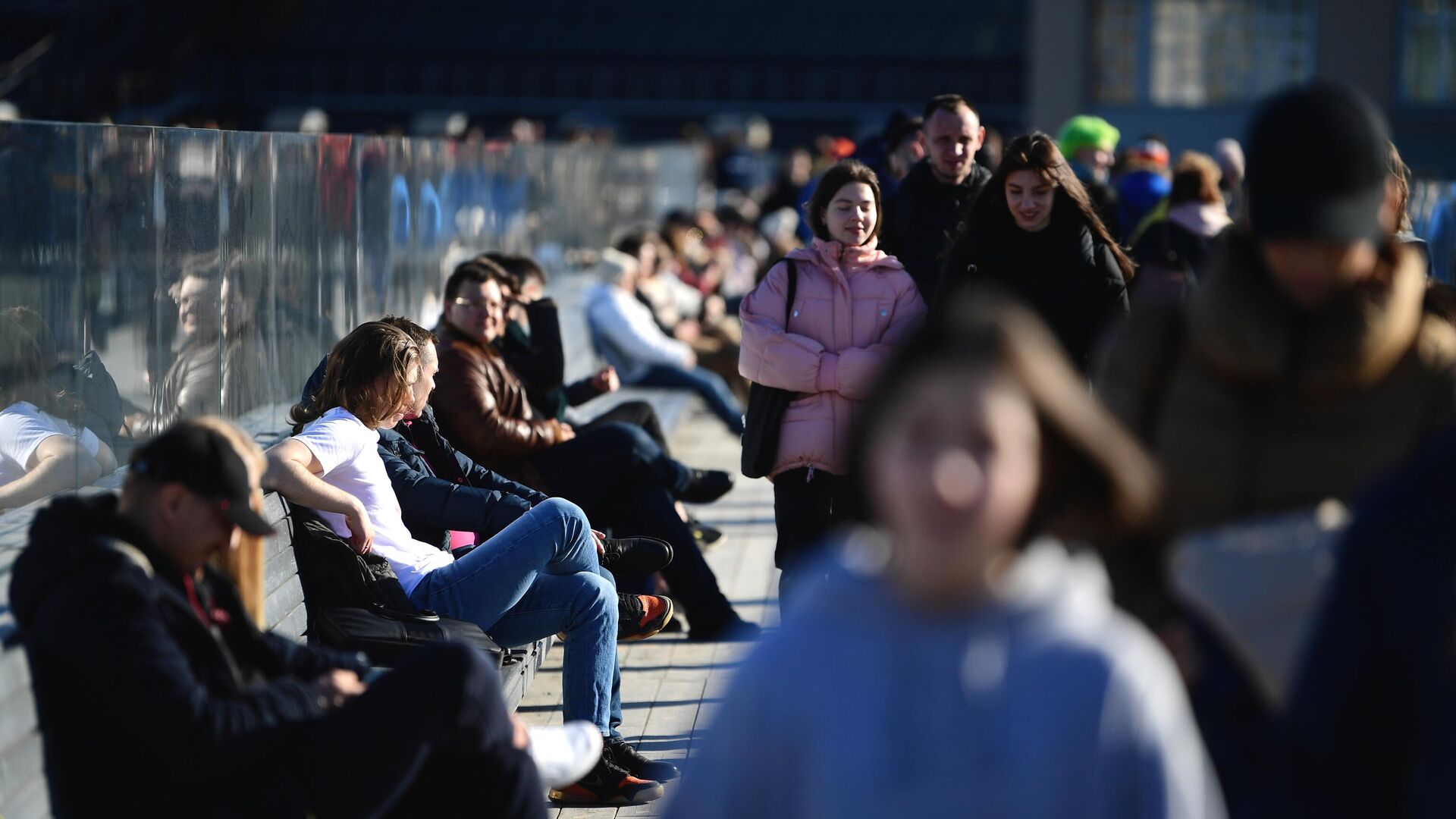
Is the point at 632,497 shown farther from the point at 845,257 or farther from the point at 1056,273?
the point at 1056,273

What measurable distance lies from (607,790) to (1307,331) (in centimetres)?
283

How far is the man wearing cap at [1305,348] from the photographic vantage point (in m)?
2.85

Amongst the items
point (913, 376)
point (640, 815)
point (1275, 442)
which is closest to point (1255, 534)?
point (1275, 442)

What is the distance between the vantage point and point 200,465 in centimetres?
325

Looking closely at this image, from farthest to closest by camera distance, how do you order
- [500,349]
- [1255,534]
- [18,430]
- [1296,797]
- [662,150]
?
[662,150] → [500,349] → [18,430] → [1255,534] → [1296,797]

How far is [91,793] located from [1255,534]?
2043 mm

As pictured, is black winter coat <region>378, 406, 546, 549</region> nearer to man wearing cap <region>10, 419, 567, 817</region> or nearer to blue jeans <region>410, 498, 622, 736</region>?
blue jeans <region>410, 498, 622, 736</region>

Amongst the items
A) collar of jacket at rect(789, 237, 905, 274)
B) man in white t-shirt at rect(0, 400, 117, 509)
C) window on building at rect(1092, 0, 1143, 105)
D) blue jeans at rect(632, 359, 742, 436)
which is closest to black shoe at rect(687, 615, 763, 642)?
collar of jacket at rect(789, 237, 905, 274)

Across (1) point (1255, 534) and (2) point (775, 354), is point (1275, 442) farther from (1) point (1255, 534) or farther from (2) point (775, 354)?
(2) point (775, 354)

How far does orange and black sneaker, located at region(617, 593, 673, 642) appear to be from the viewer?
19.5ft

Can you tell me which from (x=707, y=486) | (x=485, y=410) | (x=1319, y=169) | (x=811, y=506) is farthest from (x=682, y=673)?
(x=1319, y=169)

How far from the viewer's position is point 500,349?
766cm

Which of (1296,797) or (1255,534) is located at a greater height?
(1255,534)

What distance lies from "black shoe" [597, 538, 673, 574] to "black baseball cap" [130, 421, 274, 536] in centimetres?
298
